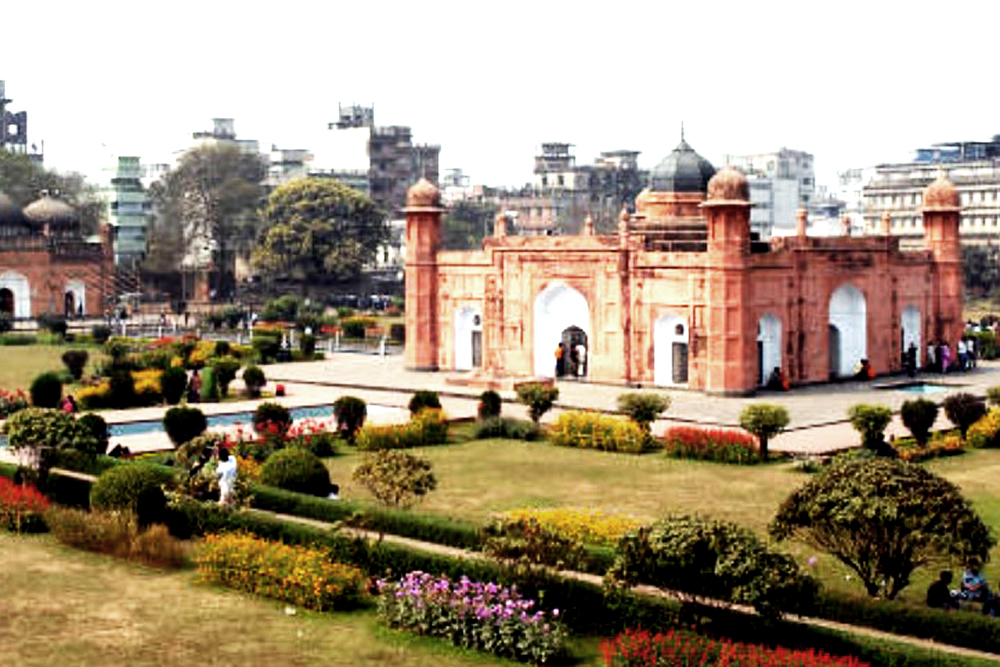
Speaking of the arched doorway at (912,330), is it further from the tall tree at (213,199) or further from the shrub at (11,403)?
the tall tree at (213,199)

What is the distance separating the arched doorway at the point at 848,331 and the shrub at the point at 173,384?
64.4 ft

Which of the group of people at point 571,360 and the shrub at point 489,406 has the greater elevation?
the group of people at point 571,360

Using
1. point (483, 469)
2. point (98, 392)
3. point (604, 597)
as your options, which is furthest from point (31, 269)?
point (604, 597)

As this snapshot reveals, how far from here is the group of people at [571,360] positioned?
43.9 meters

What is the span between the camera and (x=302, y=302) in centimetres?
7544

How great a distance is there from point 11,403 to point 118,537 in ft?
56.5

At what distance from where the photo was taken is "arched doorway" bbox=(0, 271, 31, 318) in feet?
243

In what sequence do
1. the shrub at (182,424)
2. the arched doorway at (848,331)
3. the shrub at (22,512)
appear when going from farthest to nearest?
the arched doorway at (848,331) → the shrub at (182,424) → the shrub at (22,512)

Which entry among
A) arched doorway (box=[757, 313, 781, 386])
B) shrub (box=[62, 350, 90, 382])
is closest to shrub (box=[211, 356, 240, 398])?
shrub (box=[62, 350, 90, 382])

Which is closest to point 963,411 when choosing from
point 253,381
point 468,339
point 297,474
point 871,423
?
point 871,423

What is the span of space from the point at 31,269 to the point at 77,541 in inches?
2279

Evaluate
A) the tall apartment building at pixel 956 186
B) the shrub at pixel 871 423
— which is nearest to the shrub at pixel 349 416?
the shrub at pixel 871 423

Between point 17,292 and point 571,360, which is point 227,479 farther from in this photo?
point 17,292

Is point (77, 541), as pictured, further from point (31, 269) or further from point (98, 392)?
point (31, 269)
